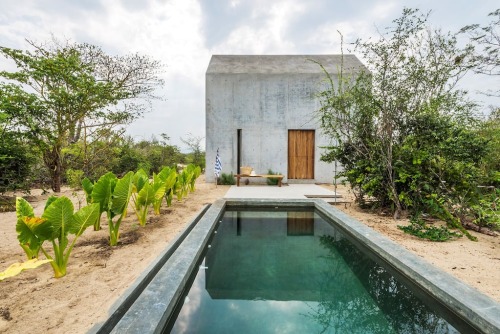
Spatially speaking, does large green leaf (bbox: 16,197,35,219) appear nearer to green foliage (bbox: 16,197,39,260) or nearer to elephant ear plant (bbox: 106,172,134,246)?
green foliage (bbox: 16,197,39,260)

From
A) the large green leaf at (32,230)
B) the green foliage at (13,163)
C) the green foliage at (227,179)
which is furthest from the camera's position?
the green foliage at (227,179)

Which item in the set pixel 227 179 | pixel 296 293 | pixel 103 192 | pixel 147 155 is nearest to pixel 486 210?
pixel 296 293

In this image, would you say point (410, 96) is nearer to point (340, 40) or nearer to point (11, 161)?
point (340, 40)

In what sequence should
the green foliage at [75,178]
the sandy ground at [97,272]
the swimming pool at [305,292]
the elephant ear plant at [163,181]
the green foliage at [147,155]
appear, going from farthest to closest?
the green foliage at [147,155], the green foliage at [75,178], the elephant ear plant at [163,181], the swimming pool at [305,292], the sandy ground at [97,272]

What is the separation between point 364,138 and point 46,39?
37.9 ft

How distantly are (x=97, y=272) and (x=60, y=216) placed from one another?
691 mm

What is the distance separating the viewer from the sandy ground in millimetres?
1933


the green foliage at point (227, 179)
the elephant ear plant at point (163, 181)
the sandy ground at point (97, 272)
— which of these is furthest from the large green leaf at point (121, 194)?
the green foliage at point (227, 179)

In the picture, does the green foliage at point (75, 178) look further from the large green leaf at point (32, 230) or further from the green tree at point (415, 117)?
the green tree at point (415, 117)

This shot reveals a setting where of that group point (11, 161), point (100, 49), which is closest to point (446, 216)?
point (11, 161)

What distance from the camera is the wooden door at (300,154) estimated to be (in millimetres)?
11695

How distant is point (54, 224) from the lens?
253cm

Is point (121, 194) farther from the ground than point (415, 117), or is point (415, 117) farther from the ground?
point (415, 117)

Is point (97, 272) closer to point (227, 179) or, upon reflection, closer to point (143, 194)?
point (143, 194)
